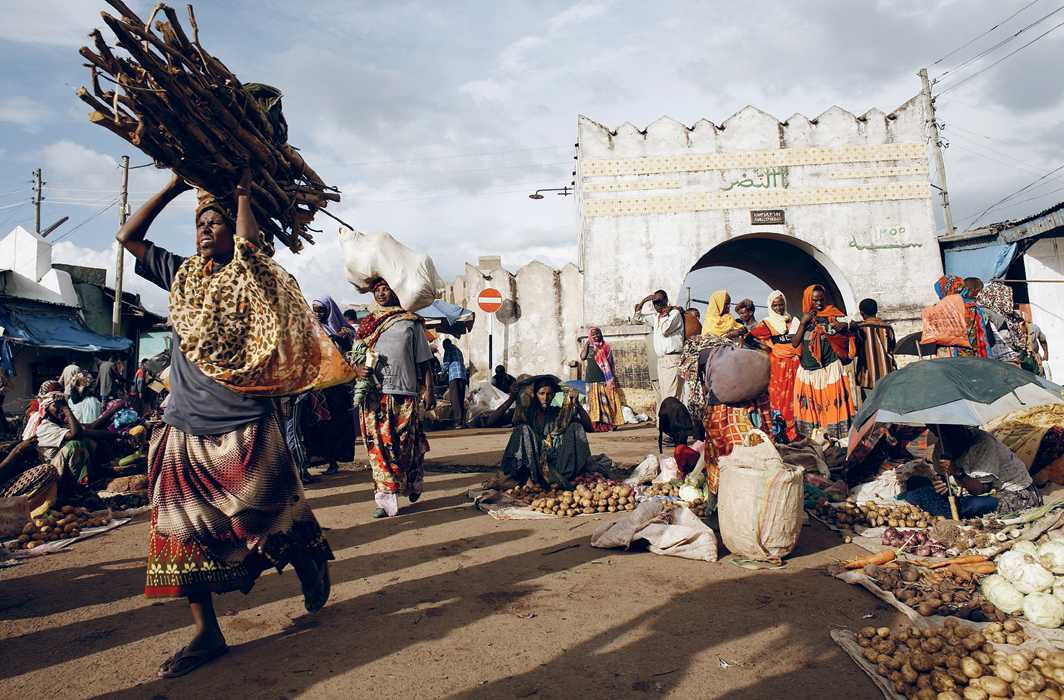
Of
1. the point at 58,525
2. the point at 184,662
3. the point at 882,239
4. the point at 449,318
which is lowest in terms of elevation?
the point at 184,662

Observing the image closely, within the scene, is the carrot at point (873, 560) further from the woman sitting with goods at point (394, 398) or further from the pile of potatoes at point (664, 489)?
the woman sitting with goods at point (394, 398)

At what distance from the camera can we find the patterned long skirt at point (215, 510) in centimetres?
261

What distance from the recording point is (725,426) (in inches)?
188

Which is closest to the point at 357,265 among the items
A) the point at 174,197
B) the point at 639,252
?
the point at 174,197

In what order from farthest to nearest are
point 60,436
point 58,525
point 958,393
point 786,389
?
point 786,389, point 60,436, point 58,525, point 958,393

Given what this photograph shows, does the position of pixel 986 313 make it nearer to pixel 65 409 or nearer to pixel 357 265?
pixel 357 265

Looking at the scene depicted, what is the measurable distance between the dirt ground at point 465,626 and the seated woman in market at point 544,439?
1406mm

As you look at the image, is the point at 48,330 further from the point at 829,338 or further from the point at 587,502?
the point at 829,338

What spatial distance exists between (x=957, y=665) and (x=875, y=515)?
2.66 m

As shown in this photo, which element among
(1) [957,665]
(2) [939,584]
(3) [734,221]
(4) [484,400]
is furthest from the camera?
(3) [734,221]

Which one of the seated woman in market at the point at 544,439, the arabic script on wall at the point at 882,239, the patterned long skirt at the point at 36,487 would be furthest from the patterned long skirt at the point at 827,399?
the patterned long skirt at the point at 36,487

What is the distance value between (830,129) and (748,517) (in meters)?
14.1

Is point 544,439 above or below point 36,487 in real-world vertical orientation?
above

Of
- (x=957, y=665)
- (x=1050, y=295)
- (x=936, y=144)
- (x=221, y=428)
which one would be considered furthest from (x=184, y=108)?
(x=936, y=144)
